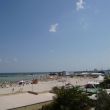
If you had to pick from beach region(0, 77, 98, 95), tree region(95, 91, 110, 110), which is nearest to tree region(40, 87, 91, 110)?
tree region(95, 91, 110, 110)

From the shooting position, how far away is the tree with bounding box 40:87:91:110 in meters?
12.5

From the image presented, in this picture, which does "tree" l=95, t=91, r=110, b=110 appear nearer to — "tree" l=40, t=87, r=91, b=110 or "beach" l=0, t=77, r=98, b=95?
"tree" l=40, t=87, r=91, b=110

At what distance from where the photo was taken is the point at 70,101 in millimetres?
12578

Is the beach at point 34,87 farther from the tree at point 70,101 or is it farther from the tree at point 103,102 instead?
the tree at point 103,102

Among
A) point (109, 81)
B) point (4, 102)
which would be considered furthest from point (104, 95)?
point (109, 81)

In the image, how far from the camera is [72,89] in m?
13.3

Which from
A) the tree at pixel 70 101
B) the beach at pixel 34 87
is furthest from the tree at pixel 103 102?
the beach at pixel 34 87

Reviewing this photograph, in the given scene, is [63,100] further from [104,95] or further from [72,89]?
[104,95]

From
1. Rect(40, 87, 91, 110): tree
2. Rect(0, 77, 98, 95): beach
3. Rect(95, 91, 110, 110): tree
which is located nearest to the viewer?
Rect(95, 91, 110, 110): tree

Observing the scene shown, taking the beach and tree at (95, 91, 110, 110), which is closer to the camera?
tree at (95, 91, 110, 110)

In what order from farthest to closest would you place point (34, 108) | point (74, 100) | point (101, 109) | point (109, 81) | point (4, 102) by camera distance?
1. point (109, 81)
2. point (4, 102)
3. point (34, 108)
4. point (74, 100)
5. point (101, 109)

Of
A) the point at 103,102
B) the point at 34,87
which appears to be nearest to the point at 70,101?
the point at 103,102

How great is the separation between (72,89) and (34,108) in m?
3.82

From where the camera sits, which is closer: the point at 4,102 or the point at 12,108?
the point at 12,108
